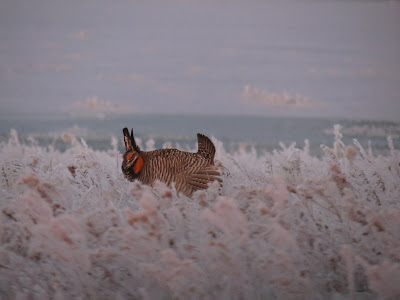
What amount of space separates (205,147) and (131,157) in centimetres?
72

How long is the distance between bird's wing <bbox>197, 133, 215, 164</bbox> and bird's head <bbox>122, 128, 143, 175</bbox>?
563 millimetres

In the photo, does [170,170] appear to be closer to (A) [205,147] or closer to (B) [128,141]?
(B) [128,141]

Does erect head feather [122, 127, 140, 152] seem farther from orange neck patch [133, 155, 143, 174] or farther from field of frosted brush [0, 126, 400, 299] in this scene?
field of frosted brush [0, 126, 400, 299]

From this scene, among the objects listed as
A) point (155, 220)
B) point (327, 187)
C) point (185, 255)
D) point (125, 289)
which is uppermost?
point (327, 187)

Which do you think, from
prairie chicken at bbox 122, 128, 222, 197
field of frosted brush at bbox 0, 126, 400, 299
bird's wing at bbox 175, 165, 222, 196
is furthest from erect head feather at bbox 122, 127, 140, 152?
field of frosted brush at bbox 0, 126, 400, 299

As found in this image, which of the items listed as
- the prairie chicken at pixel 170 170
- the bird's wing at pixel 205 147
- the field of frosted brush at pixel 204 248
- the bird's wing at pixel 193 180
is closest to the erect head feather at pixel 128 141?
the prairie chicken at pixel 170 170

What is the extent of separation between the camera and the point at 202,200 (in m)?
2.61

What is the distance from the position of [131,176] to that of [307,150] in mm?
3395

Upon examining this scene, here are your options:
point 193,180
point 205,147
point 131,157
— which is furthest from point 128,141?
point 205,147

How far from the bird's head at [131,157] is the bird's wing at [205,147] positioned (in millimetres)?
563

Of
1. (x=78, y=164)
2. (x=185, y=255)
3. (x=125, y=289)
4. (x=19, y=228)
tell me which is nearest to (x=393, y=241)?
(x=185, y=255)

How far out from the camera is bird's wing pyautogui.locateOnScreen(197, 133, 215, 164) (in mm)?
3634

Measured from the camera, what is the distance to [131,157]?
10.3 ft

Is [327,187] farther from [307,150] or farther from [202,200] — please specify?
[307,150]
